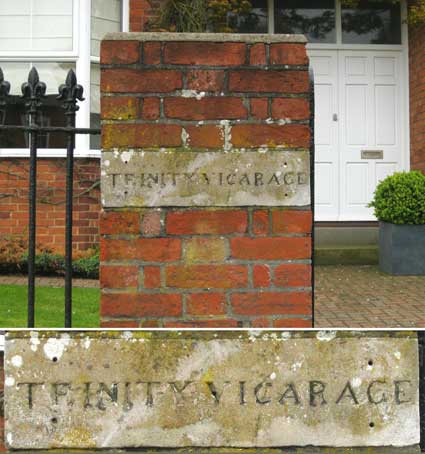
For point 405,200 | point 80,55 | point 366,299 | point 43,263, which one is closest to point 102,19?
point 80,55

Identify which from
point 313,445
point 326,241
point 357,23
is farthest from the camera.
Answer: point 357,23

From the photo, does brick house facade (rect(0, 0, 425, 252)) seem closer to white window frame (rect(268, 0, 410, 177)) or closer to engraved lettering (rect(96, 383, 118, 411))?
white window frame (rect(268, 0, 410, 177))

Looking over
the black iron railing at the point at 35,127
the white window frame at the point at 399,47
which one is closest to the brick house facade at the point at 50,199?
the white window frame at the point at 399,47

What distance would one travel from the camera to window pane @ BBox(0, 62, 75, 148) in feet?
24.3

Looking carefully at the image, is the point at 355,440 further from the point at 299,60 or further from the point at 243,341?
the point at 299,60

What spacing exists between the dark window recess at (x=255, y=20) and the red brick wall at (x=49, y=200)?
126 inches

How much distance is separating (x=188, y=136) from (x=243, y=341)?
2.65 ft

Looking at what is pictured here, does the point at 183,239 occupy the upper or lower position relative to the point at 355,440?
upper

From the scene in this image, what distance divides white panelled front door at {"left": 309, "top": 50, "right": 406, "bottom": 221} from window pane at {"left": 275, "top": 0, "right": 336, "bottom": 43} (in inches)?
10.4

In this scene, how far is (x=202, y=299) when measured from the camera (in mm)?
2504

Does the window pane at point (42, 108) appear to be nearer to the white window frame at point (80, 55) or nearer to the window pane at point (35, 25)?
the white window frame at point (80, 55)

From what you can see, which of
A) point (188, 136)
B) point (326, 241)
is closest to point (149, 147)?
point (188, 136)

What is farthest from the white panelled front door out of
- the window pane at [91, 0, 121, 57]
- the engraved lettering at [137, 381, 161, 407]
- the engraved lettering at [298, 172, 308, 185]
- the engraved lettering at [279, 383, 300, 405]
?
the engraved lettering at [137, 381, 161, 407]

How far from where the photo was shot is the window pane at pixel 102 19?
771cm
